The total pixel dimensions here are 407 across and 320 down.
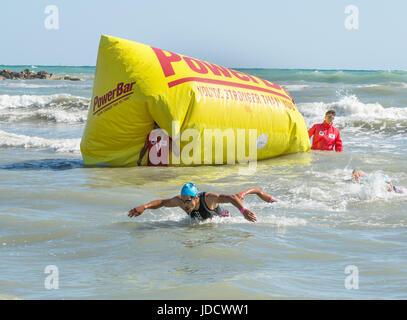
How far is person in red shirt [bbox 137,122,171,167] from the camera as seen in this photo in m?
9.40

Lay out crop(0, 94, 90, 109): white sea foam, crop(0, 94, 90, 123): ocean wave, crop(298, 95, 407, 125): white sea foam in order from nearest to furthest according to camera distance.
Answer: crop(298, 95, 407, 125): white sea foam → crop(0, 94, 90, 123): ocean wave → crop(0, 94, 90, 109): white sea foam

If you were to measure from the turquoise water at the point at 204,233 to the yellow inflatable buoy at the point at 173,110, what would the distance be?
365 mm

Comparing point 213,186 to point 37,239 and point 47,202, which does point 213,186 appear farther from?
point 37,239

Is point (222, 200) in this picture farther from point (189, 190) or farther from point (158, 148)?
point (158, 148)

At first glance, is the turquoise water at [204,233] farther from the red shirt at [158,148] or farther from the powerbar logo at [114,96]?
the powerbar logo at [114,96]

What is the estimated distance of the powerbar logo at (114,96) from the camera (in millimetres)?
9172

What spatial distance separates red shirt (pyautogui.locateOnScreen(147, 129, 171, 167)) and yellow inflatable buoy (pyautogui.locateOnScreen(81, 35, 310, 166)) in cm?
11

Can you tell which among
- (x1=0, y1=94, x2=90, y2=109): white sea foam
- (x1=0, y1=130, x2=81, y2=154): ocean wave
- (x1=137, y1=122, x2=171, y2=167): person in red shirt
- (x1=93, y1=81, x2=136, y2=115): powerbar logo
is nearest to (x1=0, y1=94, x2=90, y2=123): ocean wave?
(x1=0, y1=94, x2=90, y2=109): white sea foam

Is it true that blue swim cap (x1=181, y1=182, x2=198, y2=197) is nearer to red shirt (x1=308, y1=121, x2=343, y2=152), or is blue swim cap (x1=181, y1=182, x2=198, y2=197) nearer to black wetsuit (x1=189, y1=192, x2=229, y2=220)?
black wetsuit (x1=189, y1=192, x2=229, y2=220)

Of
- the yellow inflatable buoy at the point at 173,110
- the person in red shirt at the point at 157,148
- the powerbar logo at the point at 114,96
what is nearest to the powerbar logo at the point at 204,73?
the yellow inflatable buoy at the point at 173,110

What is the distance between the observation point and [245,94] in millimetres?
10133

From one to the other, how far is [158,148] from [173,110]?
34.7 inches

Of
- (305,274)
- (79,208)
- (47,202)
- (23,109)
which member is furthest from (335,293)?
(23,109)
